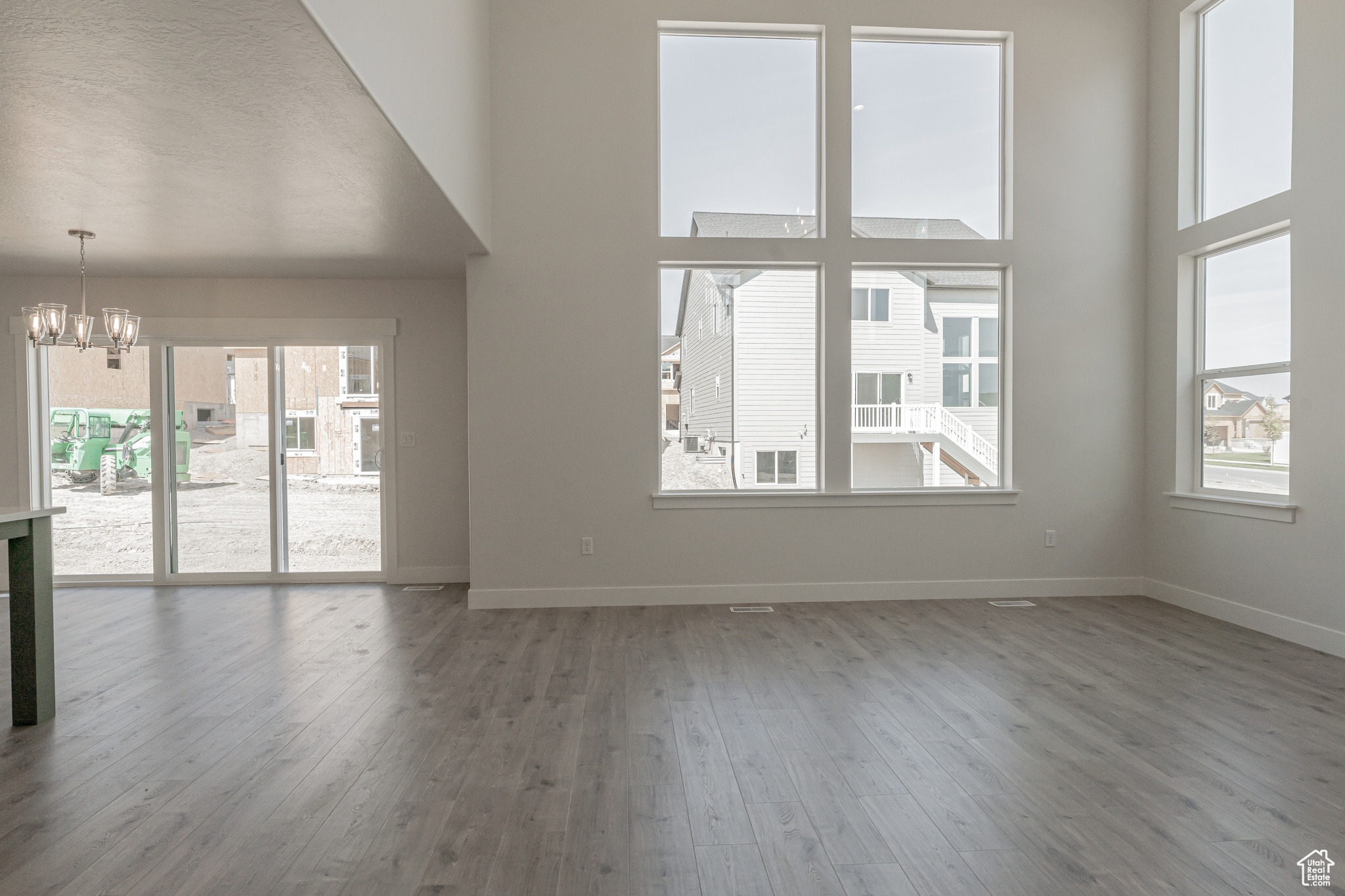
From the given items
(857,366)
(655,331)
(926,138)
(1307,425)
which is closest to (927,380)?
(857,366)

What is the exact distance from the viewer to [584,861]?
2092 mm

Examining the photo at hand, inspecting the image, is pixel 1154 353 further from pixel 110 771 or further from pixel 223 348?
pixel 223 348

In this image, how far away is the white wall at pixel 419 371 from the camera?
19.3ft

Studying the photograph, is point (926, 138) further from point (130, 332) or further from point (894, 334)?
point (130, 332)

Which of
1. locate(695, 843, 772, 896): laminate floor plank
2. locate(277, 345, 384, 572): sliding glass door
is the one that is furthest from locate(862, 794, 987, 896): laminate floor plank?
locate(277, 345, 384, 572): sliding glass door

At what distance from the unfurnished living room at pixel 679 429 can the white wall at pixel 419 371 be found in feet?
0.12

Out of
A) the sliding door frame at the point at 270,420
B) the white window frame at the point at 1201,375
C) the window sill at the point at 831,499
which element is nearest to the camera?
the white window frame at the point at 1201,375

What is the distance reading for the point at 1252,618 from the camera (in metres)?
4.56

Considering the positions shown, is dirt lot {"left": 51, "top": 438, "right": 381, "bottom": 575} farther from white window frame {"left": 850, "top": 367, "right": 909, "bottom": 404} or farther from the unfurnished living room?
white window frame {"left": 850, "top": 367, "right": 909, "bottom": 404}

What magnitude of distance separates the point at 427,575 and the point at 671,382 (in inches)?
100

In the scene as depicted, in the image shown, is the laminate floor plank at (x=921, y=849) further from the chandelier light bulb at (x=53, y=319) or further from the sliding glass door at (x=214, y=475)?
the sliding glass door at (x=214, y=475)

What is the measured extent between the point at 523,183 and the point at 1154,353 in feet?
15.5

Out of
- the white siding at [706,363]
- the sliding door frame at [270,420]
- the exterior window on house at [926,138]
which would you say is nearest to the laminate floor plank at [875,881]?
the white siding at [706,363]

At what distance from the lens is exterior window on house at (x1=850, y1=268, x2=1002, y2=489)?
17.9 ft
